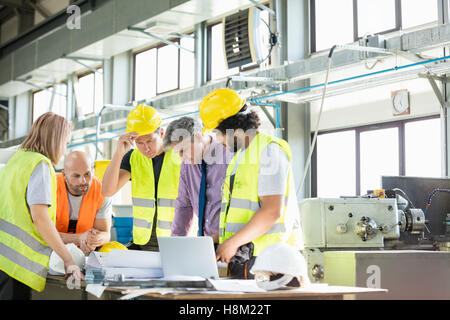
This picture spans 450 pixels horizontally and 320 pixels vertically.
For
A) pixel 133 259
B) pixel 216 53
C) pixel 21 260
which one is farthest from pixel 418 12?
pixel 21 260

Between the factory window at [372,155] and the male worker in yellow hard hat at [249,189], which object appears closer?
the male worker in yellow hard hat at [249,189]

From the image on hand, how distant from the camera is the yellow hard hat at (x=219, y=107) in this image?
7.07 feet

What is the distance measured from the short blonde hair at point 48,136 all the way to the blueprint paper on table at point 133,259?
1.50 ft

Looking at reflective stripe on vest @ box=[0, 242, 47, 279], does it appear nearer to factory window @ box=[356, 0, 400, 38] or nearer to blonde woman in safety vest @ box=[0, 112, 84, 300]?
blonde woman in safety vest @ box=[0, 112, 84, 300]

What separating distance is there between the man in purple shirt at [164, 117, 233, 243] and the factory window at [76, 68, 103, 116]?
23.0 feet

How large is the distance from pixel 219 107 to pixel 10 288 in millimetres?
997

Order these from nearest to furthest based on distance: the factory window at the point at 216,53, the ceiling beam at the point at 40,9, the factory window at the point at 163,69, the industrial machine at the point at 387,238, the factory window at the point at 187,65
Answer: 1. the industrial machine at the point at 387,238
2. the factory window at the point at 216,53
3. the factory window at the point at 187,65
4. the factory window at the point at 163,69
5. the ceiling beam at the point at 40,9

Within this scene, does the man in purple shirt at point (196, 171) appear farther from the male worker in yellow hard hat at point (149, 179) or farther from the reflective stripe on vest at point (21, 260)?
the reflective stripe on vest at point (21, 260)

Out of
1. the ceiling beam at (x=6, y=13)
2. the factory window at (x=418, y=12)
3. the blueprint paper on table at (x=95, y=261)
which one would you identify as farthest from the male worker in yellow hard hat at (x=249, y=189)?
the ceiling beam at (x=6, y=13)

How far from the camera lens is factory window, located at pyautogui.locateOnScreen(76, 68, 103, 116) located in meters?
9.42

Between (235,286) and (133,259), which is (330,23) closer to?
(133,259)

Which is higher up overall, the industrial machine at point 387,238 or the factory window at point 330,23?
the factory window at point 330,23

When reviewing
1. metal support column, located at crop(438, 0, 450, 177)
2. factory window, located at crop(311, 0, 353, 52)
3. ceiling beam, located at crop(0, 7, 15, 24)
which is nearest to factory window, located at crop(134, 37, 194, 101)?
factory window, located at crop(311, 0, 353, 52)

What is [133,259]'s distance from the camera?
1966 millimetres
